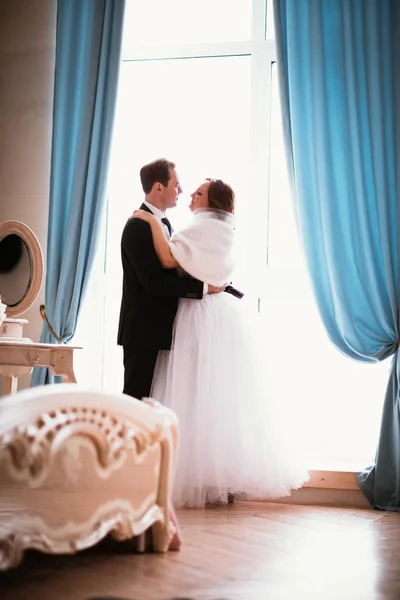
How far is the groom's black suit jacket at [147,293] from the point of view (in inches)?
128

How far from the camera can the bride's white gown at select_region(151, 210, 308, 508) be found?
3.12m

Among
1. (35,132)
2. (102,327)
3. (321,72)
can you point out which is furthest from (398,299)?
(35,132)

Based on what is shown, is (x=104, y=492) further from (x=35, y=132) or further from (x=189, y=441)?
(x=35, y=132)

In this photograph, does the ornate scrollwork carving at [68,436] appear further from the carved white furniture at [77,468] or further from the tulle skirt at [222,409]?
the tulle skirt at [222,409]

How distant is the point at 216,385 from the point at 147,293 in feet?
1.64

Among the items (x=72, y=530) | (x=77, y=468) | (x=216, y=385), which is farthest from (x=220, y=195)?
(x=72, y=530)

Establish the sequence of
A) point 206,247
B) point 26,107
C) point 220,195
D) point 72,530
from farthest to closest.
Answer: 1. point 26,107
2. point 220,195
3. point 206,247
4. point 72,530

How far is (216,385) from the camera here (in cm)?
321

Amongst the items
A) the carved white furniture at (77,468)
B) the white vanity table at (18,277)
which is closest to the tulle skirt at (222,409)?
the white vanity table at (18,277)

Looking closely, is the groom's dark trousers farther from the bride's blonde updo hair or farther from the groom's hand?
the bride's blonde updo hair

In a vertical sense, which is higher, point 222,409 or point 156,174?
A: point 156,174

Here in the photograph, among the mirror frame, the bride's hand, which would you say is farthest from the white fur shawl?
the mirror frame

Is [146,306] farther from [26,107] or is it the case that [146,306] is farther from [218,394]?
[26,107]

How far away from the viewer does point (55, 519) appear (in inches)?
77.4
